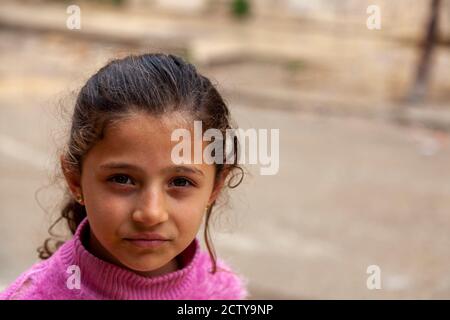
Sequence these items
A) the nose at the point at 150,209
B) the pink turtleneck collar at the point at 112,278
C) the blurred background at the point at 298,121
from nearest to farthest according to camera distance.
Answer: the nose at the point at 150,209 → the pink turtleneck collar at the point at 112,278 → the blurred background at the point at 298,121

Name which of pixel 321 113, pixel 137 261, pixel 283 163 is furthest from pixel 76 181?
pixel 321 113

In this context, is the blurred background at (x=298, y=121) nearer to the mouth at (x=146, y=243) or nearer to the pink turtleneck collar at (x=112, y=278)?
the pink turtleneck collar at (x=112, y=278)

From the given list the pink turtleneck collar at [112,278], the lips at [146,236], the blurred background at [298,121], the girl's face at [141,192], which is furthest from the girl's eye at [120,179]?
the blurred background at [298,121]

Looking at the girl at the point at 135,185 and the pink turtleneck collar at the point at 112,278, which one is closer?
the girl at the point at 135,185

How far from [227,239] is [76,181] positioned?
142 inches

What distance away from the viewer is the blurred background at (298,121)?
5035 mm

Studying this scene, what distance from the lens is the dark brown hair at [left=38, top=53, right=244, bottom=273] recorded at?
1772 mm

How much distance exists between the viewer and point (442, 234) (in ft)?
18.3

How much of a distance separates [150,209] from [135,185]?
0.06 m

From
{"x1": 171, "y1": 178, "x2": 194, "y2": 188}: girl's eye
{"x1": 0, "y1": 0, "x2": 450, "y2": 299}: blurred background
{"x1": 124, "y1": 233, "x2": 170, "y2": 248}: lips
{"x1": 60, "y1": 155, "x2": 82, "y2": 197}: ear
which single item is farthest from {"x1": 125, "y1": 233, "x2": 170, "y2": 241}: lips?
{"x1": 0, "y1": 0, "x2": 450, "y2": 299}: blurred background

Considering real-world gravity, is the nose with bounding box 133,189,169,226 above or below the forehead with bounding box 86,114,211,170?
below

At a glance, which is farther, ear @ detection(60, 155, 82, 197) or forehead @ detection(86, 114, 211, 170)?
ear @ detection(60, 155, 82, 197)

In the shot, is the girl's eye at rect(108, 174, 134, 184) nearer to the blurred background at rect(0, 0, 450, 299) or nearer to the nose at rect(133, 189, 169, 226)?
the nose at rect(133, 189, 169, 226)

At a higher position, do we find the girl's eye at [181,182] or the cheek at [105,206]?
the girl's eye at [181,182]
